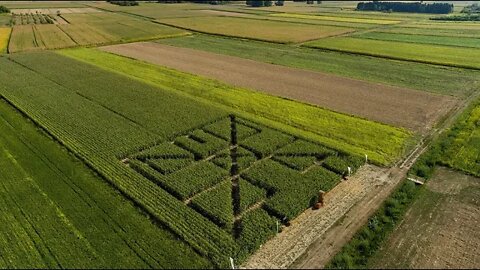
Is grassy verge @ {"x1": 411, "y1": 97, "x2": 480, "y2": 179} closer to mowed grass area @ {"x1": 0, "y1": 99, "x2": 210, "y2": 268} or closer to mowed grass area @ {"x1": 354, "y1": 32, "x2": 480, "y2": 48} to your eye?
mowed grass area @ {"x1": 0, "y1": 99, "x2": 210, "y2": 268}

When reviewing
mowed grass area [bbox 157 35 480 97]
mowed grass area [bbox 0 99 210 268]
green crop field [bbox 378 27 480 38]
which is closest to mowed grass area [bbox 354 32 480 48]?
green crop field [bbox 378 27 480 38]

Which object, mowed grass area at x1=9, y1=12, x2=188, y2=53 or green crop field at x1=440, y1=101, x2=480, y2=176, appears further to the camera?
mowed grass area at x1=9, y1=12, x2=188, y2=53

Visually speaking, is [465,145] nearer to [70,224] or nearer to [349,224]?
[349,224]

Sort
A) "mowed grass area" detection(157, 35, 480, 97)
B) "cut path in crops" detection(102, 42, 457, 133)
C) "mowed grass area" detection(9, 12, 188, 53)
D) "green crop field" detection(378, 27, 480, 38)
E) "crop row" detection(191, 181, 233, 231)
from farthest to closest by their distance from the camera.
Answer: "green crop field" detection(378, 27, 480, 38) → "mowed grass area" detection(9, 12, 188, 53) → "mowed grass area" detection(157, 35, 480, 97) → "cut path in crops" detection(102, 42, 457, 133) → "crop row" detection(191, 181, 233, 231)

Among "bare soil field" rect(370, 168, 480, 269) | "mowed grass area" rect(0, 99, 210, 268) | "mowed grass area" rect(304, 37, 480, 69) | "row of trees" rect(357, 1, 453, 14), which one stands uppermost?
"row of trees" rect(357, 1, 453, 14)

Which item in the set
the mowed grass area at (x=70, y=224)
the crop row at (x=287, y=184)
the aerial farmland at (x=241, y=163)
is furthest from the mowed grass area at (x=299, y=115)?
the mowed grass area at (x=70, y=224)

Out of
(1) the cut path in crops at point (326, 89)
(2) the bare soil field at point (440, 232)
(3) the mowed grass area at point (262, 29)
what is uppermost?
(3) the mowed grass area at point (262, 29)

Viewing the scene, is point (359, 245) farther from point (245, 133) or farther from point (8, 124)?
point (8, 124)

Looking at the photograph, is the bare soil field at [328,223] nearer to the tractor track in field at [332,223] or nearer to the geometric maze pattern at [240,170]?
the tractor track in field at [332,223]
